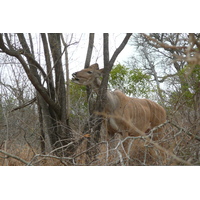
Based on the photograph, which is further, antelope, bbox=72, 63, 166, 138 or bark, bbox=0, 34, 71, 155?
antelope, bbox=72, 63, 166, 138

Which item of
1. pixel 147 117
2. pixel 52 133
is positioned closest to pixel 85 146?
pixel 52 133

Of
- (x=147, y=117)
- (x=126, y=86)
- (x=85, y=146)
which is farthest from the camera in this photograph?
(x=126, y=86)

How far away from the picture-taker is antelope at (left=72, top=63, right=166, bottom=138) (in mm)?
4461

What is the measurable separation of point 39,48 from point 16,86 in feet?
2.53

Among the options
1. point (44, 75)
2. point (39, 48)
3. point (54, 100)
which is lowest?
point (54, 100)

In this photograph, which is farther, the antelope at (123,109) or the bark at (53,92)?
the antelope at (123,109)

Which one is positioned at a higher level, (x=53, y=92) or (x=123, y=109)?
(x=53, y=92)

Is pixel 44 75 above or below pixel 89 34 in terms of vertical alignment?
below

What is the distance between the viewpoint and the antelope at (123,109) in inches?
176

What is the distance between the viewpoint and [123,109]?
4.21 meters

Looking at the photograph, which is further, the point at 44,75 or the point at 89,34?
the point at 89,34

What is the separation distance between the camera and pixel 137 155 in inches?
123

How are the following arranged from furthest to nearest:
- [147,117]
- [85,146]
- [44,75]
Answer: [147,117] < [44,75] < [85,146]

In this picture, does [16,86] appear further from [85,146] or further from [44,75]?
[85,146]
